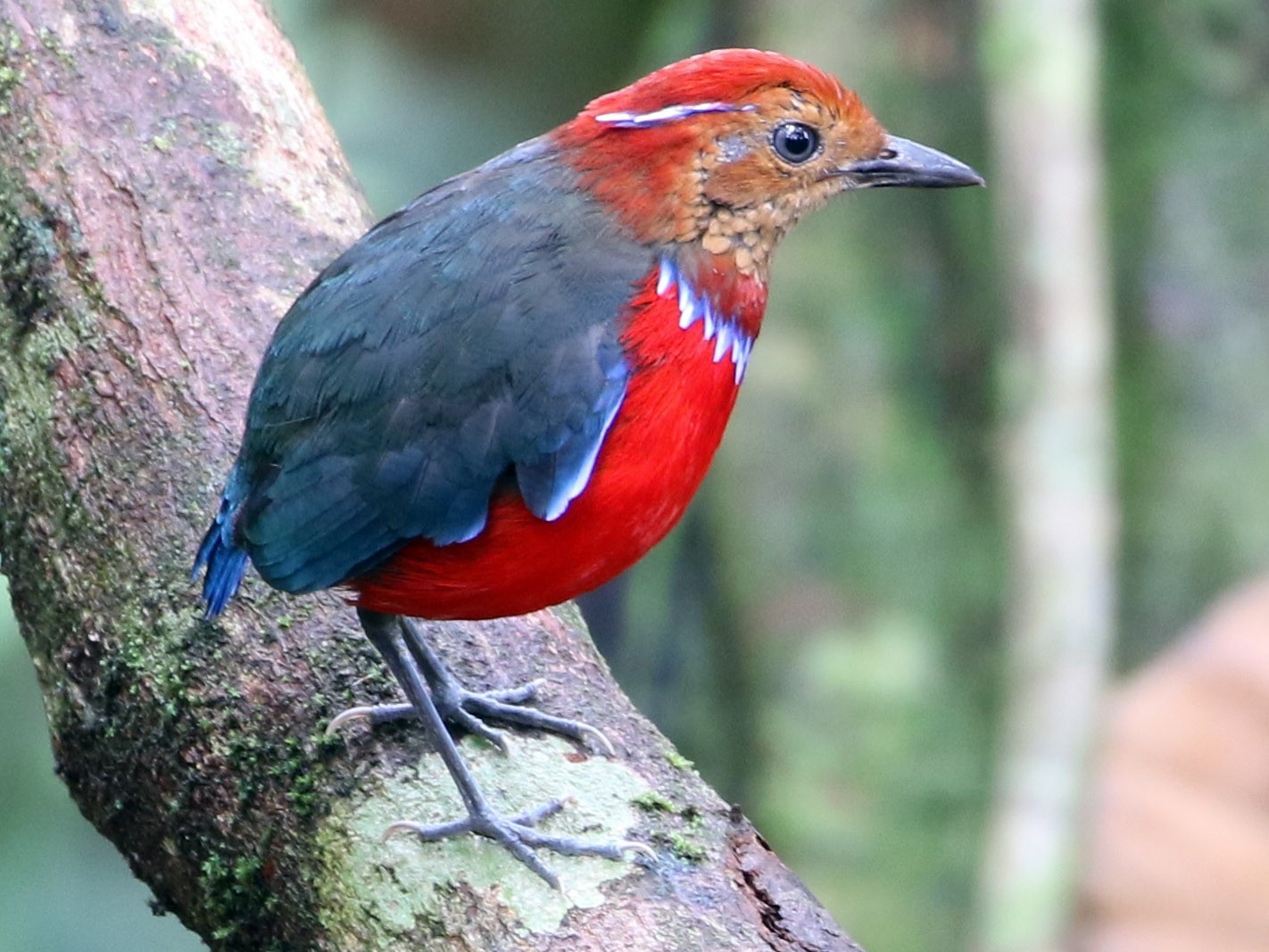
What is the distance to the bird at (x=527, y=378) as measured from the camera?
2979 millimetres

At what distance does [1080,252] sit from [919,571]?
9.58 feet

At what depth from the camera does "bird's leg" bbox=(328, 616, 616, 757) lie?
313cm

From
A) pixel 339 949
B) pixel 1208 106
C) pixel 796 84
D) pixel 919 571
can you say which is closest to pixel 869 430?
pixel 919 571

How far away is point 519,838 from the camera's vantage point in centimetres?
285

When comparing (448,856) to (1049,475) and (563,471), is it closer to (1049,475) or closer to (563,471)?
(563,471)

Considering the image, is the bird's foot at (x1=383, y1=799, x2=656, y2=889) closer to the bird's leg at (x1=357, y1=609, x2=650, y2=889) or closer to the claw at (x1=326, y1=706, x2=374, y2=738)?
the bird's leg at (x1=357, y1=609, x2=650, y2=889)

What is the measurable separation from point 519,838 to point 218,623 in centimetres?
82

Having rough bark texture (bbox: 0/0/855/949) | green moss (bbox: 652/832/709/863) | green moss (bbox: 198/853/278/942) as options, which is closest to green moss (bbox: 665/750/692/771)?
rough bark texture (bbox: 0/0/855/949)

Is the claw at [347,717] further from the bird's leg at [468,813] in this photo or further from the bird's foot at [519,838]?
the bird's foot at [519,838]

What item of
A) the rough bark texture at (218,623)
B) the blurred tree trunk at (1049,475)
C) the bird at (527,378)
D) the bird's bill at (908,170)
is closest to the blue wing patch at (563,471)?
the bird at (527,378)

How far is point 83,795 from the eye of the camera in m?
3.32

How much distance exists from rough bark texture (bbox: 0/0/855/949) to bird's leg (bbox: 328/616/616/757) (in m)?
0.04

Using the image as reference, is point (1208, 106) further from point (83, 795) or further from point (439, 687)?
point (83, 795)

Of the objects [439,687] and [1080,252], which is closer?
[439,687]
